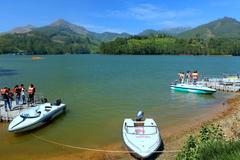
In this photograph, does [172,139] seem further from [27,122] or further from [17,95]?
[17,95]

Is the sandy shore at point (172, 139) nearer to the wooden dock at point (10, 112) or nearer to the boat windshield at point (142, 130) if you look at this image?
the boat windshield at point (142, 130)

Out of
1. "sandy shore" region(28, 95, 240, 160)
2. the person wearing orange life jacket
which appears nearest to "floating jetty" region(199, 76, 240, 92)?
"sandy shore" region(28, 95, 240, 160)

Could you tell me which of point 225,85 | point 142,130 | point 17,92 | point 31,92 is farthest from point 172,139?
point 225,85

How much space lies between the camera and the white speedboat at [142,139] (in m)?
17.1

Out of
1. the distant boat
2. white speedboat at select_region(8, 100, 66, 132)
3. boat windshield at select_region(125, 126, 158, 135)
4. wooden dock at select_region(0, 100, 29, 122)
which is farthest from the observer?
the distant boat

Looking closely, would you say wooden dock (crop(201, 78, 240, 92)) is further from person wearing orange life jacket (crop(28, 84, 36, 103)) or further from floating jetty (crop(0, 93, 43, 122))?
person wearing orange life jacket (crop(28, 84, 36, 103))

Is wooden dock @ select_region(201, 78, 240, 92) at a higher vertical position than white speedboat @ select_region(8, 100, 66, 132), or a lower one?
lower

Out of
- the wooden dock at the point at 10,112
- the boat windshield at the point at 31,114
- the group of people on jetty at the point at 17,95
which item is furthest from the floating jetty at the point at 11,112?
the boat windshield at the point at 31,114

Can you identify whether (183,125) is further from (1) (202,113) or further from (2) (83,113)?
(2) (83,113)

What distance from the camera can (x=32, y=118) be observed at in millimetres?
23438

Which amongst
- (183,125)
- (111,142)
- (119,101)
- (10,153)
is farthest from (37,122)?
(119,101)

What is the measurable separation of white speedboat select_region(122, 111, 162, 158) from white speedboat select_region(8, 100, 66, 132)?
7133 mm

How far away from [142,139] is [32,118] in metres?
9.33

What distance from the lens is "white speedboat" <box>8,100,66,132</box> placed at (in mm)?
22277
